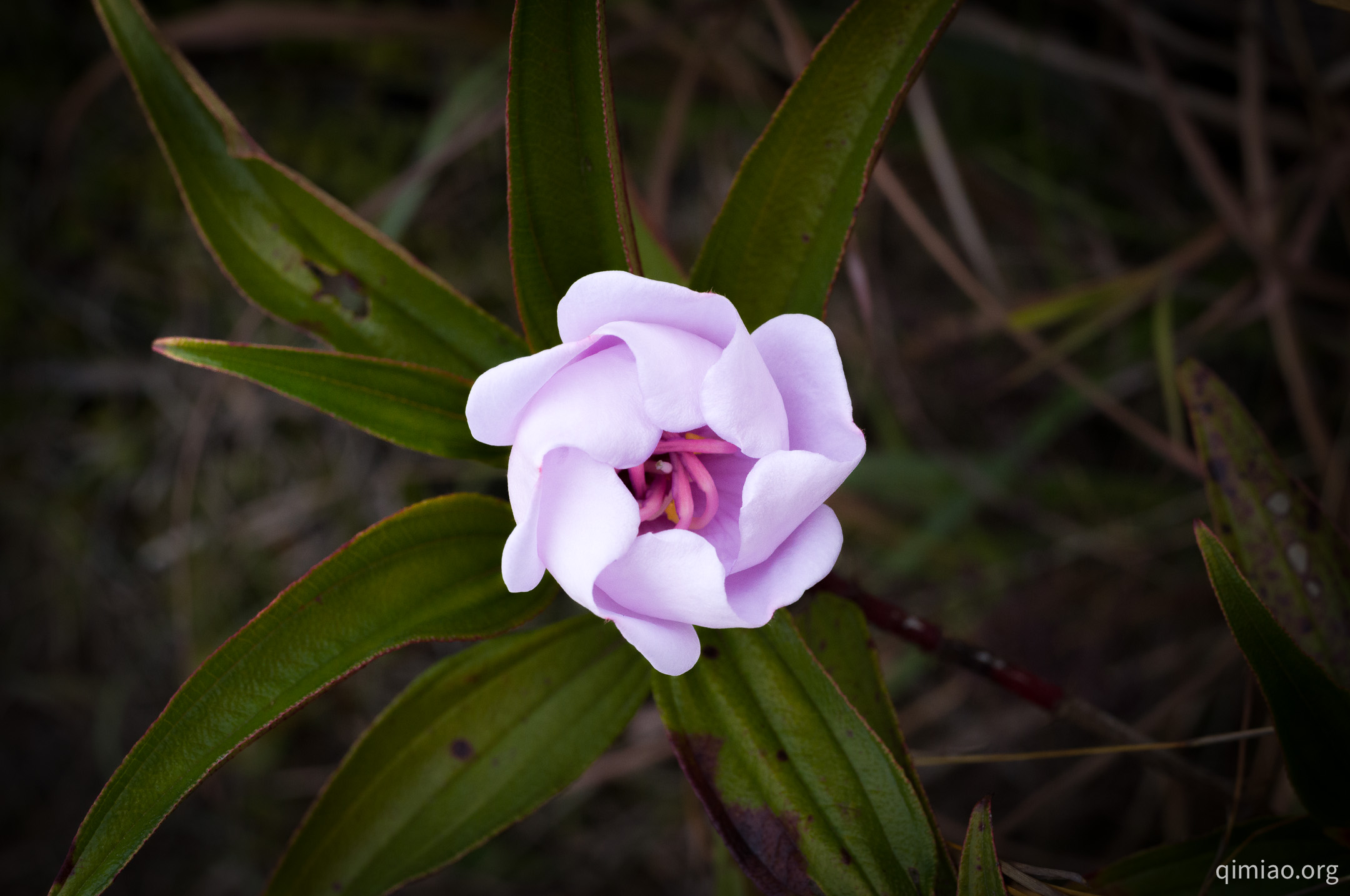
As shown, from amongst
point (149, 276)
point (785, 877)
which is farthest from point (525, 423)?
point (149, 276)

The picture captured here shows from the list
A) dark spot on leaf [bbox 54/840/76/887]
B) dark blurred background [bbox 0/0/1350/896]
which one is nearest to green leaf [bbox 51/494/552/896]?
dark spot on leaf [bbox 54/840/76/887]

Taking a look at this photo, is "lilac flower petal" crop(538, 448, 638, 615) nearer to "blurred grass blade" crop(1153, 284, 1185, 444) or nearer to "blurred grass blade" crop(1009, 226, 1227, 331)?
"blurred grass blade" crop(1009, 226, 1227, 331)

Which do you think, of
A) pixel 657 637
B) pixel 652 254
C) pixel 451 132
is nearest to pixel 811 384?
pixel 657 637

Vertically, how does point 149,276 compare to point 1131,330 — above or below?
above

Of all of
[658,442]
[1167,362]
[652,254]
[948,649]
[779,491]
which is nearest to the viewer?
[779,491]

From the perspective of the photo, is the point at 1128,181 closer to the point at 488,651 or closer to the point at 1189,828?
the point at 1189,828

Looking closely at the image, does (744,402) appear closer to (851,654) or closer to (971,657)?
(851,654)

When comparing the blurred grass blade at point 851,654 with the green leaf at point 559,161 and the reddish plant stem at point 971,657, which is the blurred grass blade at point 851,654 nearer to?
the reddish plant stem at point 971,657
